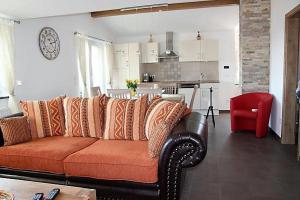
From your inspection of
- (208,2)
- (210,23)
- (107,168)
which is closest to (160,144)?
(107,168)

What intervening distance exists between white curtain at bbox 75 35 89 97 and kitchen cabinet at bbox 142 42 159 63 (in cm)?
199

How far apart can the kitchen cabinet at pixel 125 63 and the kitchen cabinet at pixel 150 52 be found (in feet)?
0.73

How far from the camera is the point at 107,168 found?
229 centimetres

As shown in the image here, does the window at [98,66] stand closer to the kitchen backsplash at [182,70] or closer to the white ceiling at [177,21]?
the white ceiling at [177,21]

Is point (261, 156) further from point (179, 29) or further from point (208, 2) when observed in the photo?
point (179, 29)

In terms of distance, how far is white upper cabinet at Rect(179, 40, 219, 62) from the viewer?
7.26 meters

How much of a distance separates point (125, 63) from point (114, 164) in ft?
18.9

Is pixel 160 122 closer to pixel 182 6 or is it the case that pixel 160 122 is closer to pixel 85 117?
pixel 85 117

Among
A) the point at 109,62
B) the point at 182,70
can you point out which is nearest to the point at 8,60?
the point at 109,62

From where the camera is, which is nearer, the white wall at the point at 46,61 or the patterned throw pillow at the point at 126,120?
the patterned throw pillow at the point at 126,120

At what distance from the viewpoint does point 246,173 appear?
3.05m

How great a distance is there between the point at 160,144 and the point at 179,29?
5.95 metres

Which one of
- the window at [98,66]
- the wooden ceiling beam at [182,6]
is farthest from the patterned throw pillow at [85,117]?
the window at [98,66]

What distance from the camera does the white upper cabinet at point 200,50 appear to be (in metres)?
7.26
